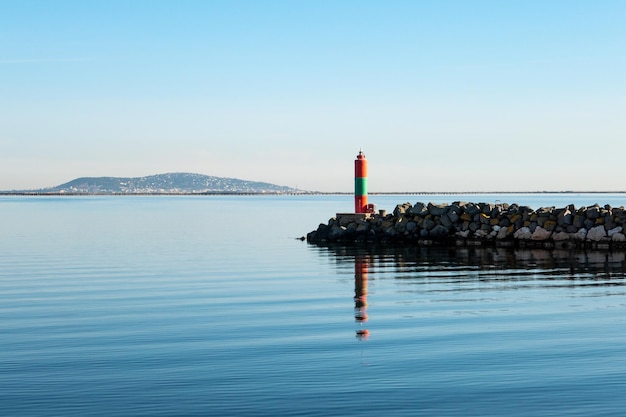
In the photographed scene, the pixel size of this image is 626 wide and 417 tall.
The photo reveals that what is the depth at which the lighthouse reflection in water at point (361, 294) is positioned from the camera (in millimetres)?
12594

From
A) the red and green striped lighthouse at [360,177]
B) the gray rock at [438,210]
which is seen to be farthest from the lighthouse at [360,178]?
the gray rock at [438,210]

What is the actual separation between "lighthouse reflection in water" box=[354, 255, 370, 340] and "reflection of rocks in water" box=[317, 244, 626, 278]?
0.91 ft

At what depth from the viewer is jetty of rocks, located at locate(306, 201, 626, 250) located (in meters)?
28.8

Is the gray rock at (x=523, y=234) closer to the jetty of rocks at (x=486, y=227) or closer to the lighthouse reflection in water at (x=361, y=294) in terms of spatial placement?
the jetty of rocks at (x=486, y=227)

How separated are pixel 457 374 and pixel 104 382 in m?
3.83

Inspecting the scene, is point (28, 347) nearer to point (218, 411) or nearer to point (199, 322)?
point (199, 322)

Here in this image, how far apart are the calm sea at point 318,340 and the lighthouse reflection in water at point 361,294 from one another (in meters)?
0.06

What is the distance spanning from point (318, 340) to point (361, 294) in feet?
18.6

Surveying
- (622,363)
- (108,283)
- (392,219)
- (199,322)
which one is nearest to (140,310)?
(199,322)

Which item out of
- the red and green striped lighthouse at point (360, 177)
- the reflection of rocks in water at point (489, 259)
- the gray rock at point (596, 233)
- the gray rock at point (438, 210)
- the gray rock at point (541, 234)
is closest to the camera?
the reflection of rocks in water at point (489, 259)

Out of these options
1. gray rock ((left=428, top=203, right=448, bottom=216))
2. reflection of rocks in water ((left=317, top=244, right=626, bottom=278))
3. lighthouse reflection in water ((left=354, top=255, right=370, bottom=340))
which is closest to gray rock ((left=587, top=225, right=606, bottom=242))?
reflection of rocks in water ((left=317, top=244, right=626, bottom=278))

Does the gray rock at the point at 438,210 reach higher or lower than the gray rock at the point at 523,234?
higher

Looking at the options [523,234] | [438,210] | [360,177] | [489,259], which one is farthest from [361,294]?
[360,177]

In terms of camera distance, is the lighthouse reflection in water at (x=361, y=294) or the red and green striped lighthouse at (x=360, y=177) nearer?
the lighthouse reflection in water at (x=361, y=294)
